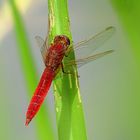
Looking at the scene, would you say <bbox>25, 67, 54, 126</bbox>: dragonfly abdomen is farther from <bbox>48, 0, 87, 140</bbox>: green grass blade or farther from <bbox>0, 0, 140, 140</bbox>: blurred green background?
<bbox>48, 0, 87, 140</bbox>: green grass blade

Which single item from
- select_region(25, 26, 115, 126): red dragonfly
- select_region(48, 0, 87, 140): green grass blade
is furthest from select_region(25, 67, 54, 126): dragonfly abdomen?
select_region(48, 0, 87, 140): green grass blade

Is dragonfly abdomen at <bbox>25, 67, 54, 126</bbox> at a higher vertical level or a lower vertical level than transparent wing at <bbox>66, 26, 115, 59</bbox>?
lower

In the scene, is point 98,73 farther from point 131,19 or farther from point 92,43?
point 131,19

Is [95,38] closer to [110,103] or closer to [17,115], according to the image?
[110,103]

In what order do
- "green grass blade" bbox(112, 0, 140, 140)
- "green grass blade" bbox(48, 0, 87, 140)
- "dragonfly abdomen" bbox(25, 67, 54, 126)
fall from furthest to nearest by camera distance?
"dragonfly abdomen" bbox(25, 67, 54, 126), "green grass blade" bbox(112, 0, 140, 140), "green grass blade" bbox(48, 0, 87, 140)

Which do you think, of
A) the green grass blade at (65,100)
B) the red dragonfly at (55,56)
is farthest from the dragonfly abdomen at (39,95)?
the green grass blade at (65,100)

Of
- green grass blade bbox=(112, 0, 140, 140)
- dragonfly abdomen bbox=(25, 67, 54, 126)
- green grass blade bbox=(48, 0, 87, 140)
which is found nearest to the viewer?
green grass blade bbox=(48, 0, 87, 140)

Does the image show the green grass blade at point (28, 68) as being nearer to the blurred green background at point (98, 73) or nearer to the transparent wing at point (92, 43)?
the blurred green background at point (98, 73)
